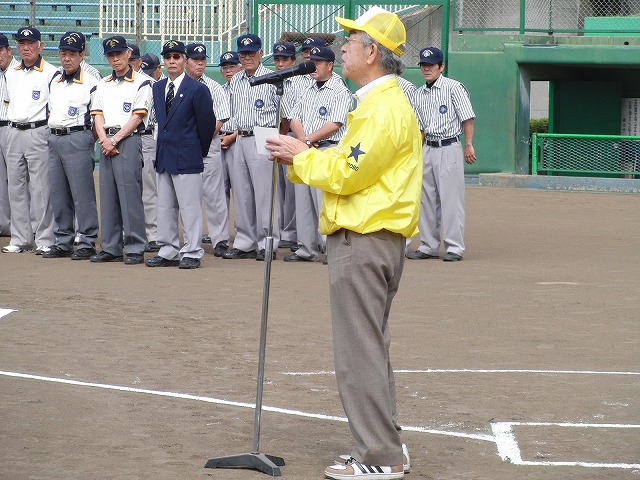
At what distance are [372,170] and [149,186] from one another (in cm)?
824

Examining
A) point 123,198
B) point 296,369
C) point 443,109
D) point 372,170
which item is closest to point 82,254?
point 123,198

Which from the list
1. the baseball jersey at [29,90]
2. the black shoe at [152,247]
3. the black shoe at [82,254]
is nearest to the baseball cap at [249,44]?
the baseball jersey at [29,90]

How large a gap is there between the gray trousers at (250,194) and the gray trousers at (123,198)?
1.18 metres

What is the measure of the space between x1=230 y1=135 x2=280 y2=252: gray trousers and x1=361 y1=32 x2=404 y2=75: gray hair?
23.2 ft

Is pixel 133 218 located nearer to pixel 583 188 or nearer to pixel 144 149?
pixel 144 149

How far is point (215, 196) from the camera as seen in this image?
12.6 m

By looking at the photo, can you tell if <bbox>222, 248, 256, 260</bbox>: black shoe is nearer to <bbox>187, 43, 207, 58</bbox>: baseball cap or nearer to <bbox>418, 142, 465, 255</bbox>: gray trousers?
<bbox>418, 142, 465, 255</bbox>: gray trousers

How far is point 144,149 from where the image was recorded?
13.0 metres

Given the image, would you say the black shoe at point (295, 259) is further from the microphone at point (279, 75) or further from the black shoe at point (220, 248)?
the microphone at point (279, 75)

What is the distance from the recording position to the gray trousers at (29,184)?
40.4 feet

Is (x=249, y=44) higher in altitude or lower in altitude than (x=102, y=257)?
higher

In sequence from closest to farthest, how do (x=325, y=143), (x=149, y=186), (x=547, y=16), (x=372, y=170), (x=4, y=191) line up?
(x=372, y=170)
(x=325, y=143)
(x=149, y=186)
(x=4, y=191)
(x=547, y=16)

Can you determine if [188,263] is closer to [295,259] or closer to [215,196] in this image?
[295,259]

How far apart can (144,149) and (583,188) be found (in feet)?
31.9
